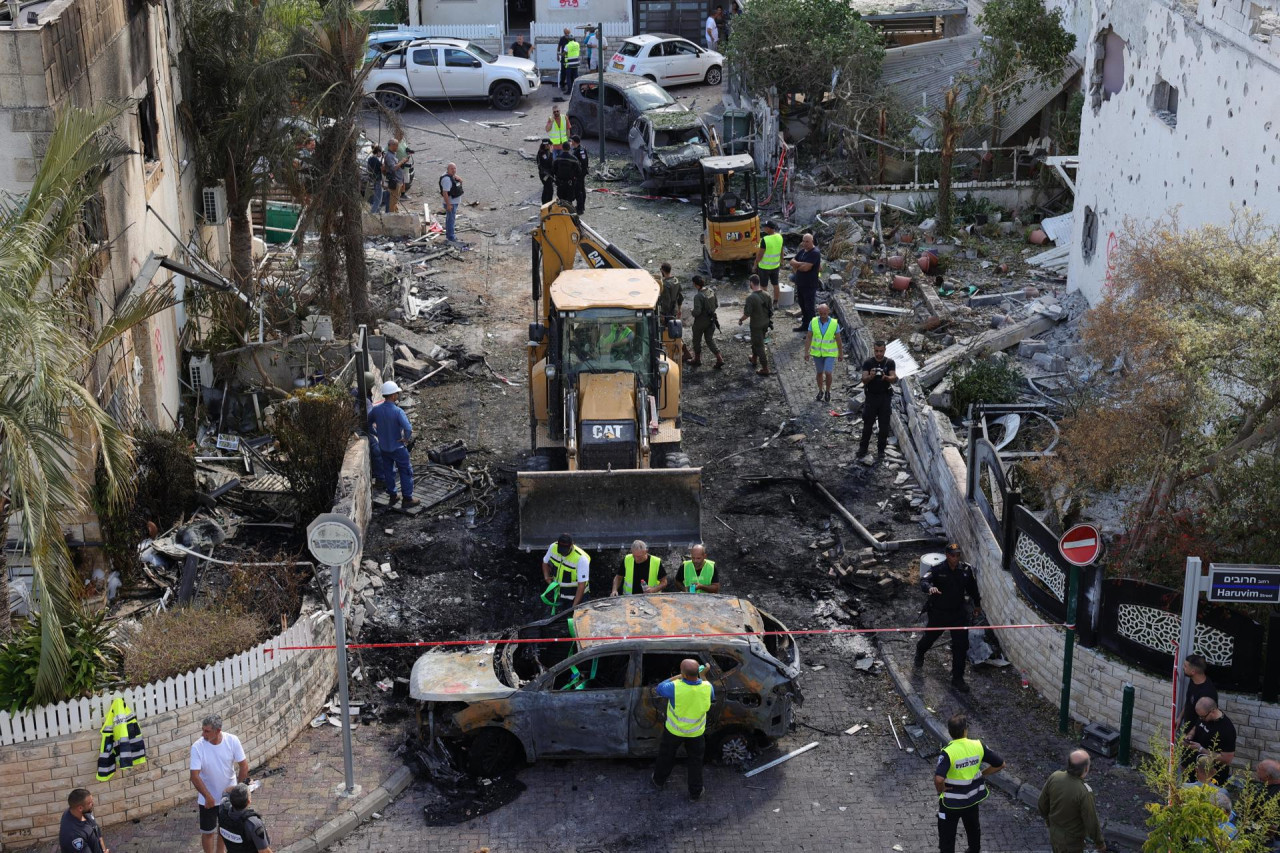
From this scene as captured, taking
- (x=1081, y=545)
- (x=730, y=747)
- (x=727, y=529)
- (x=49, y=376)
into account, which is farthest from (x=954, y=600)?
(x=49, y=376)

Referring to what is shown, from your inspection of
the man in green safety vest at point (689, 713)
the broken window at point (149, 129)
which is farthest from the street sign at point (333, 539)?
the broken window at point (149, 129)

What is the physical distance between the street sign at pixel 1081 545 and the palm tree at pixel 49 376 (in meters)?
7.26

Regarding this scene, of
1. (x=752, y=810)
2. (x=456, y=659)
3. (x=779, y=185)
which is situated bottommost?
(x=752, y=810)

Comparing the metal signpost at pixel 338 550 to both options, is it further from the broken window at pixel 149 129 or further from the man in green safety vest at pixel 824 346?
the man in green safety vest at pixel 824 346

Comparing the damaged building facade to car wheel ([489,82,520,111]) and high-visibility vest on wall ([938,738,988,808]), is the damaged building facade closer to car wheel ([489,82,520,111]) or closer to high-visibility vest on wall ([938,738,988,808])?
high-visibility vest on wall ([938,738,988,808])

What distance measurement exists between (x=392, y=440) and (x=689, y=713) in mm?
5847

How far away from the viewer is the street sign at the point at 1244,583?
10492mm

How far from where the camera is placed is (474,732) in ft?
36.9

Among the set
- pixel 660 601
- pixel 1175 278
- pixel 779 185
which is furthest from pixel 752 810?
pixel 779 185

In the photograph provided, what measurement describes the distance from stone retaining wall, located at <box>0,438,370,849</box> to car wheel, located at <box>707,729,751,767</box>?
3.48m

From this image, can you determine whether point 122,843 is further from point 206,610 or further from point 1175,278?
point 1175,278

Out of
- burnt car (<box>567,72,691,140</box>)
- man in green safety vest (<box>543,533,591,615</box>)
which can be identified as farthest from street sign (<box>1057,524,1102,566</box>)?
burnt car (<box>567,72,691,140</box>)

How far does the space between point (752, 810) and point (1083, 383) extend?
8.79 metres

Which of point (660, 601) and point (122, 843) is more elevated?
point (660, 601)
